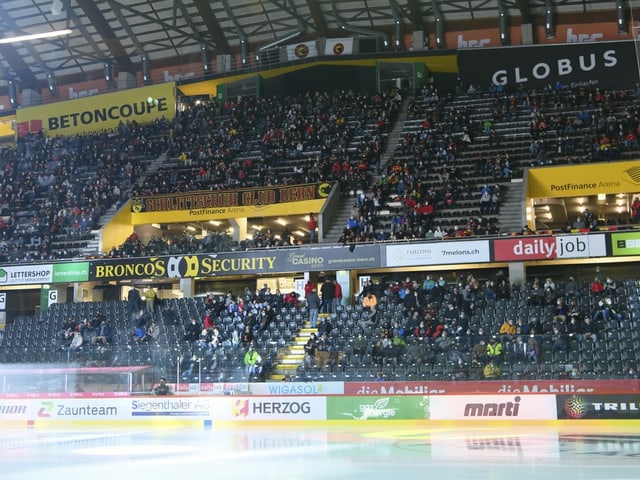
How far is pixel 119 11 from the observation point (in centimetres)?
4625

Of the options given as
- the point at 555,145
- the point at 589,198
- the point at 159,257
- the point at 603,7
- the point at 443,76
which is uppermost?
the point at 603,7

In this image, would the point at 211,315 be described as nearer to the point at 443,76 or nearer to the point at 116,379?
the point at 116,379

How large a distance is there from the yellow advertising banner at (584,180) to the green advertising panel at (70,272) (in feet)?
63.6

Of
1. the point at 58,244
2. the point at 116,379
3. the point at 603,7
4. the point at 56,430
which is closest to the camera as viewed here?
the point at 56,430

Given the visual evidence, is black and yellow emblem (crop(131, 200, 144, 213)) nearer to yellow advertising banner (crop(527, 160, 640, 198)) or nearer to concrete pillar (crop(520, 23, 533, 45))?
yellow advertising banner (crop(527, 160, 640, 198))

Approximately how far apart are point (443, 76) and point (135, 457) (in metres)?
35.6

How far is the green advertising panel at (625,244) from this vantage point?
91.0 feet

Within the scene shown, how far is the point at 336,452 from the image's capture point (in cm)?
1439

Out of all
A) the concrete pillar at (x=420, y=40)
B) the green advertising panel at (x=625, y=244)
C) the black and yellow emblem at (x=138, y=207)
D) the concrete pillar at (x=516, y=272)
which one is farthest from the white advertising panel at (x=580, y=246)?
→ the concrete pillar at (x=420, y=40)

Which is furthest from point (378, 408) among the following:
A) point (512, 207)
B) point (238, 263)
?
point (512, 207)

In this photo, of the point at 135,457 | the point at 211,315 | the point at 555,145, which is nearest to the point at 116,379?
the point at 211,315

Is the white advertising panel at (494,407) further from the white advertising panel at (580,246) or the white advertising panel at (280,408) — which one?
the white advertising panel at (580,246)

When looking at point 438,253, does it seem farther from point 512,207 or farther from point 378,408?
point 378,408

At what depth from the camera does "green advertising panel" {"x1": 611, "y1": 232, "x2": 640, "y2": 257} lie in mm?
27750
